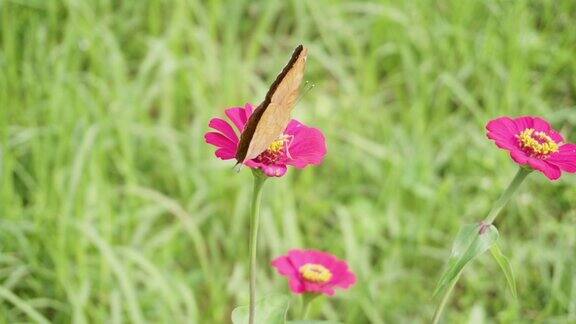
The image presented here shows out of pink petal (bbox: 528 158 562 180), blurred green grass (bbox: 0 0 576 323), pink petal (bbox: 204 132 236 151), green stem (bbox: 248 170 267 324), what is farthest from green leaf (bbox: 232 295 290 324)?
blurred green grass (bbox: 0 0 576 323)

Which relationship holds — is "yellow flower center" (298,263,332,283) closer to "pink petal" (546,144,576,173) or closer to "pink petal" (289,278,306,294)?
"pink petal" (289,278,306,294)

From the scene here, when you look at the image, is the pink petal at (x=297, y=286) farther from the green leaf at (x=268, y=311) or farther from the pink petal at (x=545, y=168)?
the pink petal at (x=545, y=168)

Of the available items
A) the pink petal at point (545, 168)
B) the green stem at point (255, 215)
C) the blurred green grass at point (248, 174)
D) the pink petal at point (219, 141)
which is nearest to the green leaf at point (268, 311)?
the green stem at point (255, 215)

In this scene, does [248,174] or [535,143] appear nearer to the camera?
[535,143]

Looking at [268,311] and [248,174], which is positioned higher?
[248,174]

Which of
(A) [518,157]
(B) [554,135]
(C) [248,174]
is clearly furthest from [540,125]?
(C) [248,174]

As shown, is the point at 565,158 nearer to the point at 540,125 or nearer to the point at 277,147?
the point at 540,125
